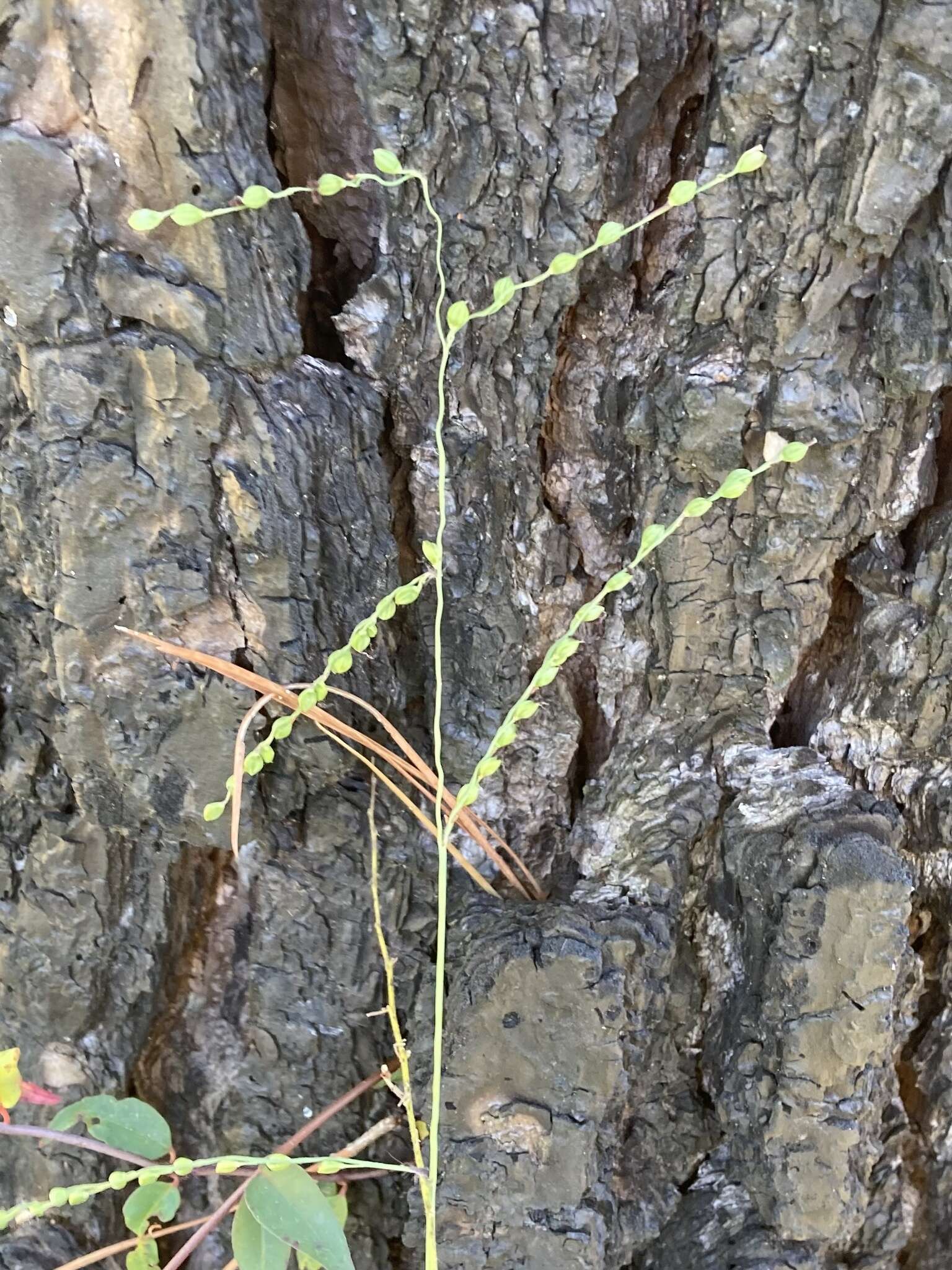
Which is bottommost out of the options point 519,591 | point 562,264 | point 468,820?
point 468,820

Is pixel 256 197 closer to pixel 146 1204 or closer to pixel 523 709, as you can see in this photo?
pixel 523 709

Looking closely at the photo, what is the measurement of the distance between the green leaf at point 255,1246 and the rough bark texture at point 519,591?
0.19 metres

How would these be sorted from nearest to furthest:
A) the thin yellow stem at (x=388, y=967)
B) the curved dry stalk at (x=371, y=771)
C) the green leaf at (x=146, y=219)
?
the green leaf at (x=146, y=219) < the curved dry stalk at (x=371, y=771) < the thin yellow stem at (x=388, y=967)

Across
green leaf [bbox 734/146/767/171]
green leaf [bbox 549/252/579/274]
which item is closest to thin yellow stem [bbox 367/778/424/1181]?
green leaf [bbox 549/252/579/274]

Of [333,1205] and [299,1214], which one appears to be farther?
[333,1205]

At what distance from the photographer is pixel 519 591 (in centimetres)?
93

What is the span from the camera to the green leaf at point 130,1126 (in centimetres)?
87

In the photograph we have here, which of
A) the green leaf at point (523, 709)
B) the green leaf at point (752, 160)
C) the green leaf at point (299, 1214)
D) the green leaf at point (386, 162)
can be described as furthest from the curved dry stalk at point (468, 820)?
the green leaf at point (752, 160)

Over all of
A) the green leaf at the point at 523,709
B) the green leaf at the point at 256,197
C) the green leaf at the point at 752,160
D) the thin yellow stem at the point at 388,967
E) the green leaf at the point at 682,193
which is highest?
the green leaf at the point at 752,160

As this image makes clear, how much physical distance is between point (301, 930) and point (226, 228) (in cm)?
67

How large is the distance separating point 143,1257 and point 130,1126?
0.16m

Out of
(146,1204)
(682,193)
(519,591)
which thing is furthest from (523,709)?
(146,1204)

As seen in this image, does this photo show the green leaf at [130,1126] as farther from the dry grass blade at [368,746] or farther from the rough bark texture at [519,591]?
the dry grass blade at [368,746]

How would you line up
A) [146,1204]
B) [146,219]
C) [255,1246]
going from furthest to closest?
[146,1204] < [255,1246] < [146,219]
